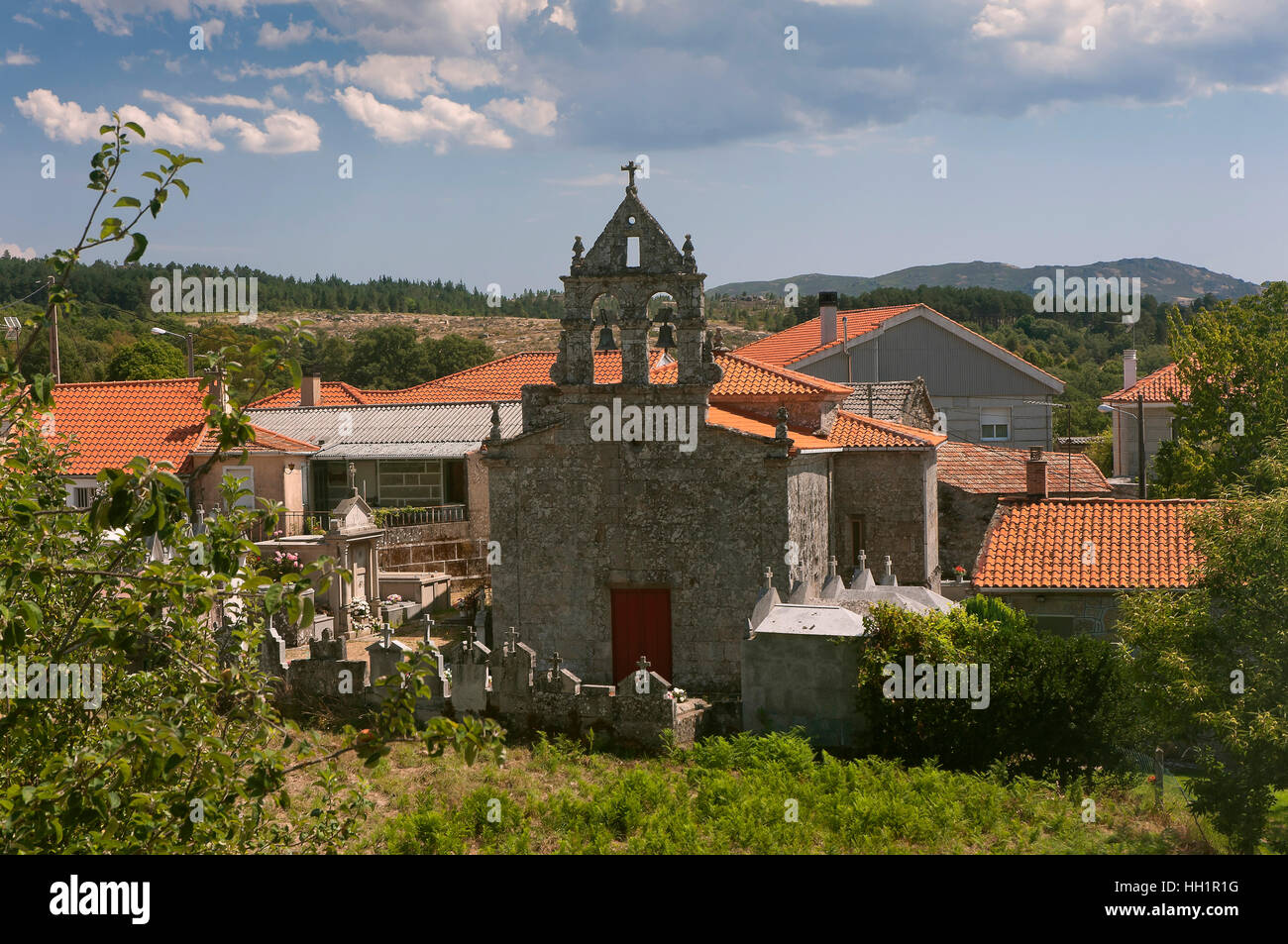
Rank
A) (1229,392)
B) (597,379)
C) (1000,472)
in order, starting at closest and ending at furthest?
1. (597,379)
2. (1000,472)
3. (1229,392)

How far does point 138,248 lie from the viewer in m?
6.18

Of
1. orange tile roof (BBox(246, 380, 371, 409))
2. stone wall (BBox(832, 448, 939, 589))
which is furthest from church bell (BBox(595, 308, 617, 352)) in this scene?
orange tile roof (BBox(246, 380, 371, 409))

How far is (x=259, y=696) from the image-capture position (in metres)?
6.43

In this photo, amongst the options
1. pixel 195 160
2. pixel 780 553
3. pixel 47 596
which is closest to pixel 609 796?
pixel 780 553

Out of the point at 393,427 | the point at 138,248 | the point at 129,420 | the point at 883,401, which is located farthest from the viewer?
the point at 393,427

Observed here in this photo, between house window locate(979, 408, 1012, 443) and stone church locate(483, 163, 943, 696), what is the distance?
90.9 ft

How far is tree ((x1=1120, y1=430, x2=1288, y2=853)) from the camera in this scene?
14.1 meters

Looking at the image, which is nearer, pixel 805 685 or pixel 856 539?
pixel 805 685

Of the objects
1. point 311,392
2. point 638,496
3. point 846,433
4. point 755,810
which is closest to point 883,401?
point 846,433

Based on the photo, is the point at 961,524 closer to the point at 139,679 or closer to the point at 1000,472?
the point at 1000,472

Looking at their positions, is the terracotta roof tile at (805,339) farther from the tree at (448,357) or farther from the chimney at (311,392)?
the tree at (448,357)

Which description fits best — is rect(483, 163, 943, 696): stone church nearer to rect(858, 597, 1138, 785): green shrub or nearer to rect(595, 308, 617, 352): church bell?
rect(595, 308, 617, 352): church bell

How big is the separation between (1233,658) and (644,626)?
11.1m
